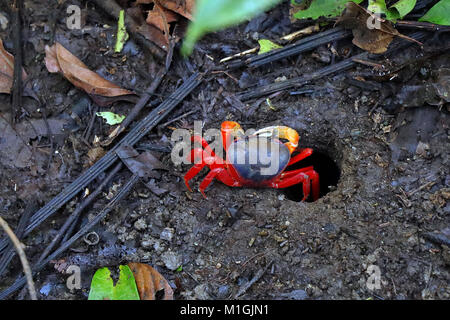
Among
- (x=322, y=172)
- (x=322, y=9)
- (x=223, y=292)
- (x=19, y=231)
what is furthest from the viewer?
(x=322, y=172)

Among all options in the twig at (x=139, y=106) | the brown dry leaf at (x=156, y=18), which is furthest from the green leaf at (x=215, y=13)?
the brown dry leaf at (x=156, y=18)

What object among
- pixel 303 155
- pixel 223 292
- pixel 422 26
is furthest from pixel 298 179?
pixel 422 26

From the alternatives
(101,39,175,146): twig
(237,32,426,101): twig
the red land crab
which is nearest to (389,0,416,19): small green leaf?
(237,32,426,101): twig

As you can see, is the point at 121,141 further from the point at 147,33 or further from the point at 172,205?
the point at 147,33

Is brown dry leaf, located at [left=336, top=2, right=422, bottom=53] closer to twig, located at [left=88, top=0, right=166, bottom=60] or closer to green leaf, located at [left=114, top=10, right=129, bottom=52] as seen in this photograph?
twig, located at [left=88, top=0, right=166, bottom=60]

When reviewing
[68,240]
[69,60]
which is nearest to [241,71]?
[69,60]

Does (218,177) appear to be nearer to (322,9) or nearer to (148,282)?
(148,282)
